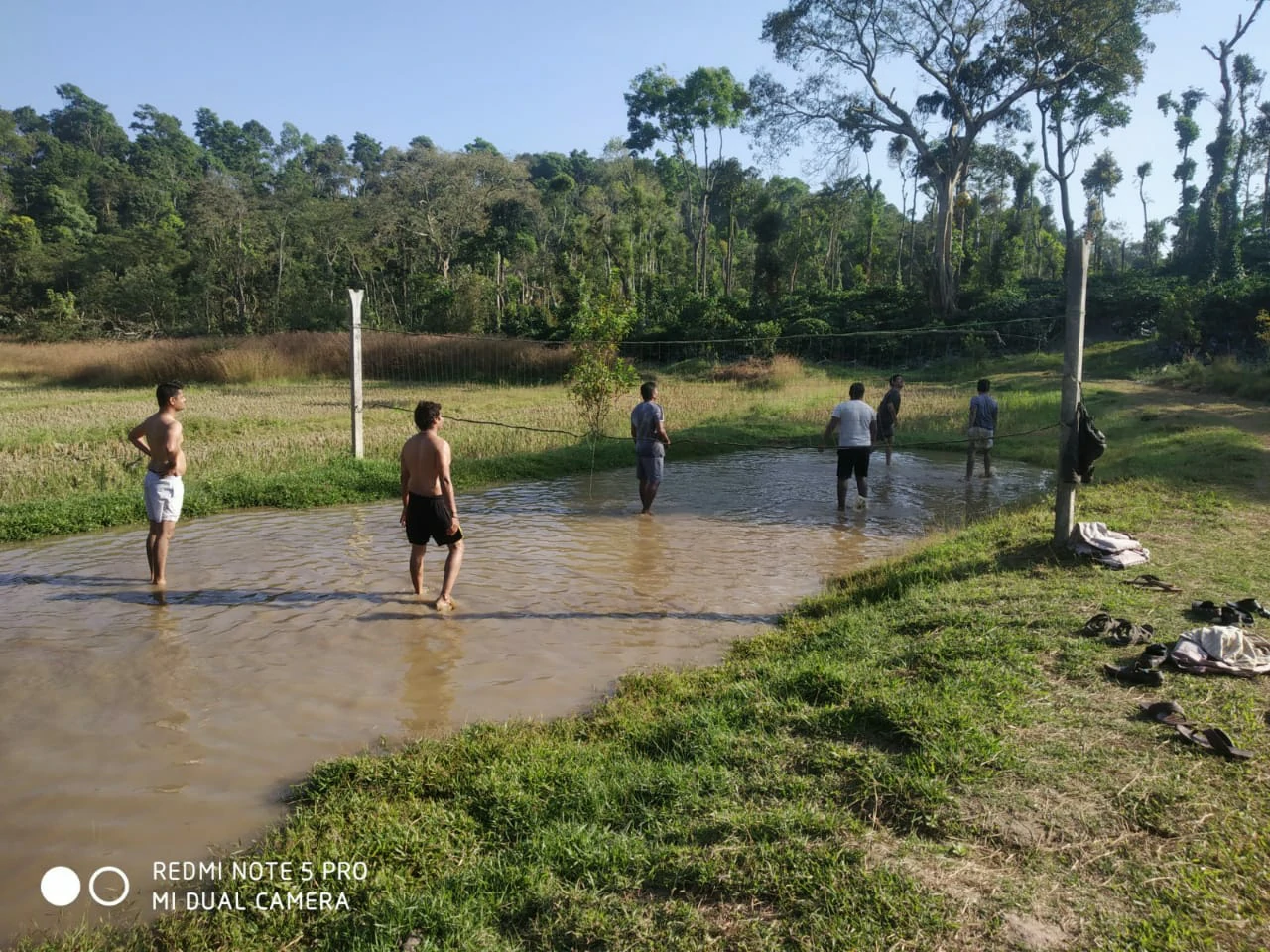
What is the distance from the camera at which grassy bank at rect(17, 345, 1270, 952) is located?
266 cm

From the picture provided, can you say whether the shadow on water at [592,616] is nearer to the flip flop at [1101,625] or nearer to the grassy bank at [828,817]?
the grassy bank at [828,817]

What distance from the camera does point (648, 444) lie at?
34.5 ft

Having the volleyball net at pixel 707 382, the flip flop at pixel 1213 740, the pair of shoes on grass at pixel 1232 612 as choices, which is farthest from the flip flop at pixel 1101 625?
the volleyball net at pixel 707 382

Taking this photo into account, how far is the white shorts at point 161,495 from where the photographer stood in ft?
22.6

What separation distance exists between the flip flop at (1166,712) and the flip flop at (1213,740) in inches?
3.1

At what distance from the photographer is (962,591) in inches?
243

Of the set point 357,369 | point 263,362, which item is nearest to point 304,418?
point 357,369

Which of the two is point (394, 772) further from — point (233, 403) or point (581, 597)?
point (233, 403)

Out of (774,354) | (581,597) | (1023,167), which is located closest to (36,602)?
(581,597)

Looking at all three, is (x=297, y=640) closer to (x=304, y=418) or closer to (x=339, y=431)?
(x=339, y=431)

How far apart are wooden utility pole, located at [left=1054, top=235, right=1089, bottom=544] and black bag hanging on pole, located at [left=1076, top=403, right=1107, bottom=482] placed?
0.12ft

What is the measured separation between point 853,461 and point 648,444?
274 centimetres

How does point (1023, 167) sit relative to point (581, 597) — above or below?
above

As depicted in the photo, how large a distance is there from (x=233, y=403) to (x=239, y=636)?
673 inches
